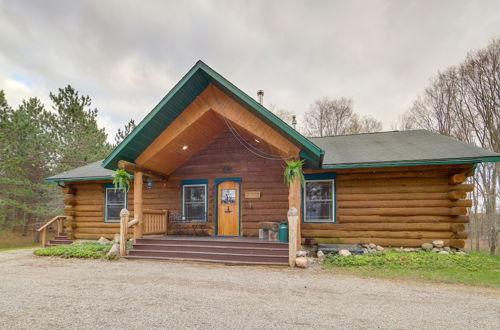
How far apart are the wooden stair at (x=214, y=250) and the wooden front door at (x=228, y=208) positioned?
1.70 m

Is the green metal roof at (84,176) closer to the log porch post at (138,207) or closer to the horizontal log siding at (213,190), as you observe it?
the horizontal log siding at (213,190)

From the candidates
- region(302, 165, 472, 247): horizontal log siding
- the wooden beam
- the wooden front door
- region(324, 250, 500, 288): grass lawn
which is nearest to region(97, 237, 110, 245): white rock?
the wooden beam

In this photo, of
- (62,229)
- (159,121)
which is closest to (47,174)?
(62,229)

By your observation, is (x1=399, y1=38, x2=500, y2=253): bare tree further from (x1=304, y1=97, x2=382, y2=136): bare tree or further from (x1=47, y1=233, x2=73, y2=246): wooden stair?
(x1=47, y1=233, x2=73, y2=246): wooden stair

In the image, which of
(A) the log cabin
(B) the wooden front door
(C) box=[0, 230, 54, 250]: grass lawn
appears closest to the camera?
(A) the log cabin

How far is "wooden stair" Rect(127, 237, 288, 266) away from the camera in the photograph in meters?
7.80

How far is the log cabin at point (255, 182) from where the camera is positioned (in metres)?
8.31

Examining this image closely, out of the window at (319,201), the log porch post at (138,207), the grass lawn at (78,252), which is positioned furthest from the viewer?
the window at (319,201)

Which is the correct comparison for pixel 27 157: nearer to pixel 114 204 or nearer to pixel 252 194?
pixel 114 204

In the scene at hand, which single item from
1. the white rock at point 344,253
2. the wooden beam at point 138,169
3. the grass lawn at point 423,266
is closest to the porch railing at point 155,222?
the wooden beam at point 138,169

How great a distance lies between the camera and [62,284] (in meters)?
5.71

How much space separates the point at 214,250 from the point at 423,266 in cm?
561

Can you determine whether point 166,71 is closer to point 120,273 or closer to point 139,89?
point 139,89

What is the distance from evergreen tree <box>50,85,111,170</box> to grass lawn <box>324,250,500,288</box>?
20670 millimetres
